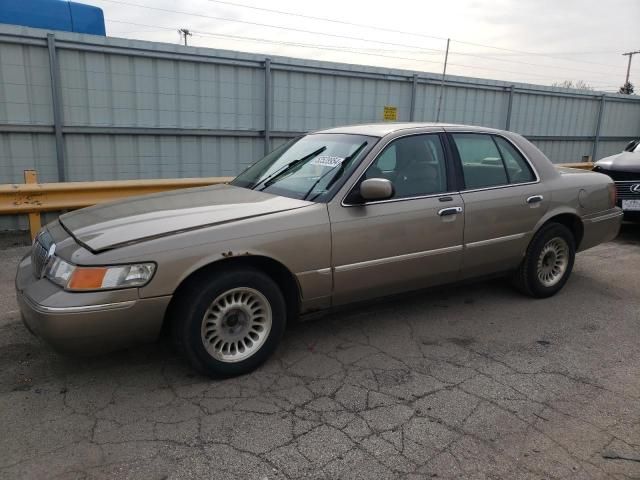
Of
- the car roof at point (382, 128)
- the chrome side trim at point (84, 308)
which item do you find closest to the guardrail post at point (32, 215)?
the chrome side trim at point (84, 308)

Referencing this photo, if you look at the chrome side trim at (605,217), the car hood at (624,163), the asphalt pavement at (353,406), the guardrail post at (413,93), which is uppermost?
the guardrail post at (413,93)

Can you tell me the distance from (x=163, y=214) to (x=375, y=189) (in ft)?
4.74

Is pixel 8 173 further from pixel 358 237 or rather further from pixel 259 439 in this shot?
pixel 259 439

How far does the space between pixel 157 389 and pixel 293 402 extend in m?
0.87

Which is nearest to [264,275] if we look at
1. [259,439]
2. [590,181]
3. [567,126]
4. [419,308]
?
[259,439]

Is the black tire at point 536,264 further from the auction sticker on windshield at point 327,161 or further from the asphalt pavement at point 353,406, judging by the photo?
the auction sticker on windshield at point 327,161

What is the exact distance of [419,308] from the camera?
4.71 meters

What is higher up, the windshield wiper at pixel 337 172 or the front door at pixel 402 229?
the windshield wiper at pixel 337 172

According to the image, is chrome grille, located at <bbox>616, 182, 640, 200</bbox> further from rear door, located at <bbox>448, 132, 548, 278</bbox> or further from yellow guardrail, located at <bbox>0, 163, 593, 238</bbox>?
yellow guardrail, located at <bbox>0, 163, 593, 238</bbox>

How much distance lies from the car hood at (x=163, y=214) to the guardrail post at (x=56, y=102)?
399 centimetres

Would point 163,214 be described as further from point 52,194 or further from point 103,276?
point 52,194

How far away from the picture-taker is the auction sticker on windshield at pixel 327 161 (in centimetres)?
394

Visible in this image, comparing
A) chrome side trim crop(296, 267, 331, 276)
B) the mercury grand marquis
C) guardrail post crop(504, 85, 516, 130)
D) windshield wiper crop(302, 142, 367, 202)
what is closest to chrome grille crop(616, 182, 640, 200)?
the mercury grand marquis

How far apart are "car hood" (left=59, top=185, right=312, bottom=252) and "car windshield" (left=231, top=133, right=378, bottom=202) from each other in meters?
0.14
